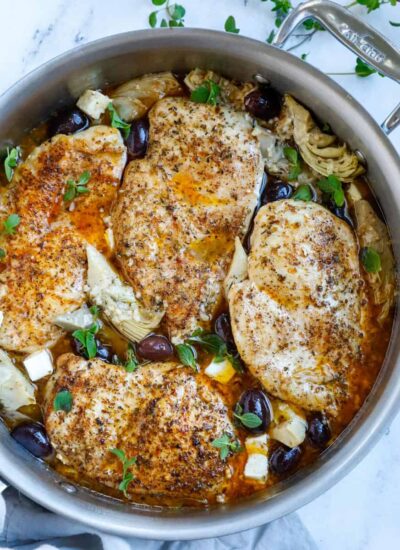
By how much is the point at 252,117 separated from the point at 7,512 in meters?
2.27

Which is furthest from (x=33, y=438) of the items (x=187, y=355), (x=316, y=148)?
(x=316, y=148)

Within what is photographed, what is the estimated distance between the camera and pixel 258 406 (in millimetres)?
3420

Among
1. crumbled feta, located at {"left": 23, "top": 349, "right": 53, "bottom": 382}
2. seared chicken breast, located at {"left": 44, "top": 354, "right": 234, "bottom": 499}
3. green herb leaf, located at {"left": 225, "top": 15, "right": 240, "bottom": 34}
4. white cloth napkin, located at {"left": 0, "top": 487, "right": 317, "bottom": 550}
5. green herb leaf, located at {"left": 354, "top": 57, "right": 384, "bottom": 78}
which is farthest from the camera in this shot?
green herb leaf, located at {"left": 354, "top": 57, "right": 384, "bottom": 78}

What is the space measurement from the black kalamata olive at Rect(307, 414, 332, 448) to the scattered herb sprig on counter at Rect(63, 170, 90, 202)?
5.04ft

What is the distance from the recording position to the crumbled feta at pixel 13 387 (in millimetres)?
3484

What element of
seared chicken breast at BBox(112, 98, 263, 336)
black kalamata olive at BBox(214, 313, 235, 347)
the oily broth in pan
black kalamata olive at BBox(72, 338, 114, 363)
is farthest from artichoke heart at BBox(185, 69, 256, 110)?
black kalamata olive at BBox(72, 338, 114, 363)

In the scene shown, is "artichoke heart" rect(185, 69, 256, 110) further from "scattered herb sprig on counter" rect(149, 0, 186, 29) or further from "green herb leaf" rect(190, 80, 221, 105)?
"scattered herb sprig on counter" rect(149, 0, 186, 29)

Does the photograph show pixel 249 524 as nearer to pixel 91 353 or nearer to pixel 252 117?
pixel 91 353

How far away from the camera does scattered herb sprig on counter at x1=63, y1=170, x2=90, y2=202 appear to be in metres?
3.57

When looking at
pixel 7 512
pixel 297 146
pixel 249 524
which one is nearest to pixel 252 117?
pixel 297 146

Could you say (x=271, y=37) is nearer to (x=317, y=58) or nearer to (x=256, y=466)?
(x=317, y=58)

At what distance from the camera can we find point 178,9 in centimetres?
383

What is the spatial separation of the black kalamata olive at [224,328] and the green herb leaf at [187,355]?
158 millimetres

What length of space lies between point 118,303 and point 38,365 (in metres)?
0.48
